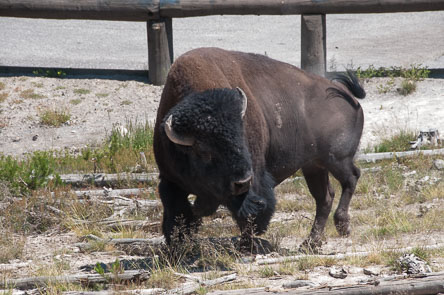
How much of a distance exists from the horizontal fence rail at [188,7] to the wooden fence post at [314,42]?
155 mm

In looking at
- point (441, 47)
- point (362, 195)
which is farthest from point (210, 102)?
point (441, 47)

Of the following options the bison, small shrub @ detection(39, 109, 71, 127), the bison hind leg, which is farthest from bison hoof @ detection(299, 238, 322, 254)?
small shrub @ detection(39, 109, 71, 127)

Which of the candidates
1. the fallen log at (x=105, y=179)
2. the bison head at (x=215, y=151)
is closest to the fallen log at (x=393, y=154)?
the fallen log at (x=105, y=179)

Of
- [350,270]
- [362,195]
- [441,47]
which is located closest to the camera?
[350,270]

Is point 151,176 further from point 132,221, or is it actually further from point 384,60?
point 384,60

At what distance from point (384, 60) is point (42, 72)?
7171 millimetres

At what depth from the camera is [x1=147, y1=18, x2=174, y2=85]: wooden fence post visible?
41.6 feet

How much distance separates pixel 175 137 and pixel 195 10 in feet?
22.9

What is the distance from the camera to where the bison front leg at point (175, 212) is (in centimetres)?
662

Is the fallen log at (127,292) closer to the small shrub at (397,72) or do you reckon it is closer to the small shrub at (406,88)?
the small shrub at (406,88)

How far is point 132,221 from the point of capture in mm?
7816

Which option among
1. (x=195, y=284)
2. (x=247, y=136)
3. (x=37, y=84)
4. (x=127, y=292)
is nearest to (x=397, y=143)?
(x=247, y=136)

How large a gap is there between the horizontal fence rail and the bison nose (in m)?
7.17

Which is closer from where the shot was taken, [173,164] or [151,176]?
[173,164]
